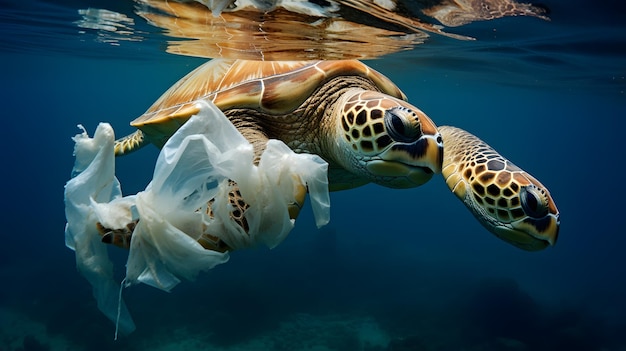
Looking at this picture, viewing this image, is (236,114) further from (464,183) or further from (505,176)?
(505,176)

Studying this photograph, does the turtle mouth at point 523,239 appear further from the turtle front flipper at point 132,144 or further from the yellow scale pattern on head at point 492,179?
the turtle front flipper at point 132,144

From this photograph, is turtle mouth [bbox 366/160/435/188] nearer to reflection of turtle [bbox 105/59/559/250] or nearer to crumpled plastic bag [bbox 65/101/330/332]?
reflection of turtle [bbox 105/59/559/250]

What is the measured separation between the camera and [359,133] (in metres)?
2.90

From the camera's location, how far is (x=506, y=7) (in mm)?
4812

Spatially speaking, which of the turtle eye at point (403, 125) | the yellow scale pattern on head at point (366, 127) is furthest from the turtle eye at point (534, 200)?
the yellow scale pattern on head at point (366, 127)

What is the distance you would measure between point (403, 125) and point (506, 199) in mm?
937

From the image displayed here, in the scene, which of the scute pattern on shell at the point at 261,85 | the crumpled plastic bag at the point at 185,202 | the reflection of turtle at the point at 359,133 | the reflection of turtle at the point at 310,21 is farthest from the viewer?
the reflection of turtle at the point at 310,21

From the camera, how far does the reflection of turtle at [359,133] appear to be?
2.81 meters

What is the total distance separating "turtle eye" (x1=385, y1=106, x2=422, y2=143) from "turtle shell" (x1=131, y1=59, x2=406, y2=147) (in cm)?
96

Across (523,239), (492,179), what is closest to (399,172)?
(492,179)

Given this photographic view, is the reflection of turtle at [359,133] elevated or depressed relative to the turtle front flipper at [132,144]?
elevated

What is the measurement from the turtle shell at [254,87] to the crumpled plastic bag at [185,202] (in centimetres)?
105

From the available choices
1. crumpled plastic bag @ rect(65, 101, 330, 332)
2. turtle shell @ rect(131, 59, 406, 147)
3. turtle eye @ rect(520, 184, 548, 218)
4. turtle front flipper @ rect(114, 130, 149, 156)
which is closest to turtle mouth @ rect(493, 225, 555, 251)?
turtle eye @ rect(520, 184, 548, 218)
